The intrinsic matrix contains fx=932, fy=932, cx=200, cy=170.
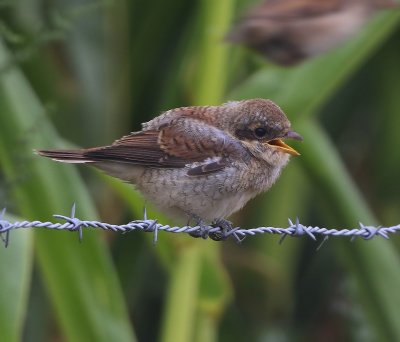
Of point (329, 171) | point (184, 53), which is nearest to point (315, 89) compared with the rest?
point (329, 171)

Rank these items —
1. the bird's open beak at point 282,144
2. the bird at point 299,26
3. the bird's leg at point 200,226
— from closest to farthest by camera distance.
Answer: the bird's leg at point 200,226, the bird's open beak at point 282,144, the bird at point 299,26

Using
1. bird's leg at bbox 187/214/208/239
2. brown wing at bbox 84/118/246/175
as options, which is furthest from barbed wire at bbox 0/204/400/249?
brown wing at bbox 84/118/246/175

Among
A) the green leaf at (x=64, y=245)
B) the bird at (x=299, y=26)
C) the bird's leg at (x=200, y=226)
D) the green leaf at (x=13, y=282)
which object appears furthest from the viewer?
the bird at (x=299, y=26)

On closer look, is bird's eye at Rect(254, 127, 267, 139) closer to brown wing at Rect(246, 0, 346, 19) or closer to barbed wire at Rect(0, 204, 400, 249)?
barbed wire at Rect(0, 204, 400, 249)

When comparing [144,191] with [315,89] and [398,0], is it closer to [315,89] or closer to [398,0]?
[315,89]

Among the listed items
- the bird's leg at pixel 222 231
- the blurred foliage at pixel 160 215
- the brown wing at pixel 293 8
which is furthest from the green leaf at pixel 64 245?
the brown wing at pixel 293 8

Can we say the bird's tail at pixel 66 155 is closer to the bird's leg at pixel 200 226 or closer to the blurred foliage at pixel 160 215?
the blurred foliage at pixel 160 215

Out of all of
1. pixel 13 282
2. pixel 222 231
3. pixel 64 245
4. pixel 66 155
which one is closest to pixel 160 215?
pixel 64 245
